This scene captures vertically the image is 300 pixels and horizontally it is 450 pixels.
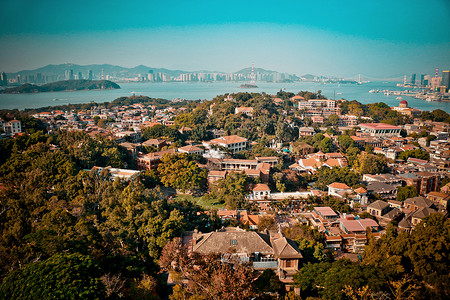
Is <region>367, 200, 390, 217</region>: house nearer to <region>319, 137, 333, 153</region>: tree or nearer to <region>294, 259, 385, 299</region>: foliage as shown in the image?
<region>294, 259, 385, 299</region>: foliage

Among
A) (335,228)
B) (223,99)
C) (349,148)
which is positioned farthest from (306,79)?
(335,228)

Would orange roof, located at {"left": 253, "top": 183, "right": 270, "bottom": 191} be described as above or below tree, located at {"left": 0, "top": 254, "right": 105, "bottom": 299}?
below

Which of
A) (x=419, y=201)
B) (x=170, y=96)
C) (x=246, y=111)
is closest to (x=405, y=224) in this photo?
(x=419, y=201)

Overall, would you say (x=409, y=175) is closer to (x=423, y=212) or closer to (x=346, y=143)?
(x=423, y=212)

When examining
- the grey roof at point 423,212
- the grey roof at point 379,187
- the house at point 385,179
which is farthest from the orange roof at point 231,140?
the grey roof at point 423,212

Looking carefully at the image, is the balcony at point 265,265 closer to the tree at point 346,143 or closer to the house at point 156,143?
the house at point 156,143

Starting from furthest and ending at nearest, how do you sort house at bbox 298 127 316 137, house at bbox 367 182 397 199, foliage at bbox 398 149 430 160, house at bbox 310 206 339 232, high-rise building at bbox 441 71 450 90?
high-rise building at bbox 441 71 450 90
house at bbox 298 127 316 137
foliage at bbox 398 149 430 160
house at bbox 367 182 397 199
house at bbox 310 206 339 232

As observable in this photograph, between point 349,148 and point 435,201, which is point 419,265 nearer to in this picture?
point 435,201

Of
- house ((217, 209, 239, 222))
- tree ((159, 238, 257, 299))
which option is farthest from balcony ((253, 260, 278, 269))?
house ((217, 209, 239, 222))
